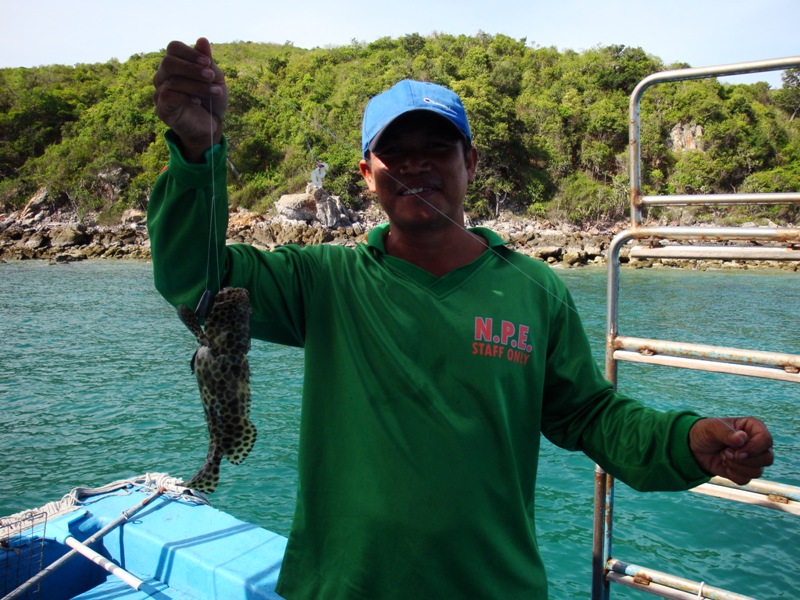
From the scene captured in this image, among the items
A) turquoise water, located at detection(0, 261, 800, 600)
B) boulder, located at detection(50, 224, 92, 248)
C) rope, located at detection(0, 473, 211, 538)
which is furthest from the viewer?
boulder, located at detection(50, 224, 92, 248)

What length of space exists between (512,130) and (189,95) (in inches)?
2529

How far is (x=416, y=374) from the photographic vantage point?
219 cm

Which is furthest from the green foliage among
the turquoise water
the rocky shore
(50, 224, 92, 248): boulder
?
the turquoise water

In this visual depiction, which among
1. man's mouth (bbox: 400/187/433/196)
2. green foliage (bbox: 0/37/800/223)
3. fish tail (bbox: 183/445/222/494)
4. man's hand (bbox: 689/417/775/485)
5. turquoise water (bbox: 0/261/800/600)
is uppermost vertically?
green foliage (bbox: 0/37/800/223)

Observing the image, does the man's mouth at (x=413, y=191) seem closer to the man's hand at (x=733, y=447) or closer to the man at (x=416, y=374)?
the man at (x=416, y=374)

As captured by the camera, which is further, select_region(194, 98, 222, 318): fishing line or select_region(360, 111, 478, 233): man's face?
select_region(360, 111, 478, 233): man's face

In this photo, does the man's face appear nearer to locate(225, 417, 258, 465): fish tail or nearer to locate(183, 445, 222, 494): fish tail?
locate(225, 417, 258, 465): fish tail

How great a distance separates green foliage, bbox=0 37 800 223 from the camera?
48.9 meters

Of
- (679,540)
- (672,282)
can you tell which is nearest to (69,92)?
(672,282)

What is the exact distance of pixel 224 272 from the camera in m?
2.25

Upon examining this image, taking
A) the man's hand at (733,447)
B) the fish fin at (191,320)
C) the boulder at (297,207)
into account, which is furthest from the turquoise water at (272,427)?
the boulder at (297,207)

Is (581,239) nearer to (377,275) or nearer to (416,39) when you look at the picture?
(416,39)

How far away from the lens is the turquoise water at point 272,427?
820 cm

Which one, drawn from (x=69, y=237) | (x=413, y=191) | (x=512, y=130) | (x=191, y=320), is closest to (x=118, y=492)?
(x=191, y=320)
